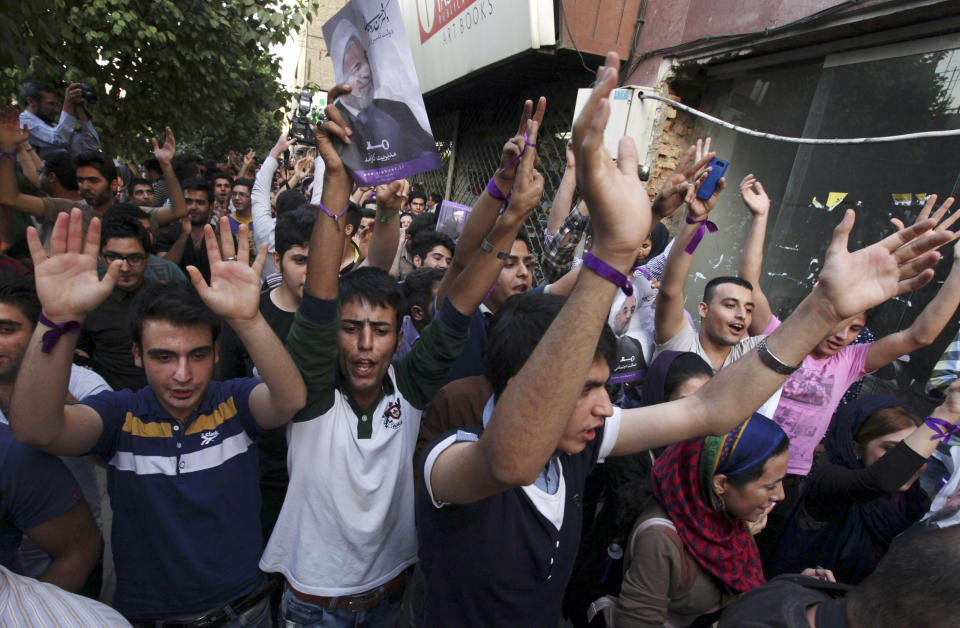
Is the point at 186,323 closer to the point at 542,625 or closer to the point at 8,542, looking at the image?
the point at 8,542

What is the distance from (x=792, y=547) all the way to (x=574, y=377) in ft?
6.04

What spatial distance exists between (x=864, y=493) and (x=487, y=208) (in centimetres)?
168

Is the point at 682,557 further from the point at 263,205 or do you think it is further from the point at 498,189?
the point at 263,205

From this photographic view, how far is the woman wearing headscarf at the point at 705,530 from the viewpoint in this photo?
1.52m

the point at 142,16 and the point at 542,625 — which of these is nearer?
the point at 542,625

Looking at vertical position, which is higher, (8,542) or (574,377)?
(574,377)

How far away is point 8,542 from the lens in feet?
4.35

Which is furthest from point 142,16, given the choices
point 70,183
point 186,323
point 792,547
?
point 792,547

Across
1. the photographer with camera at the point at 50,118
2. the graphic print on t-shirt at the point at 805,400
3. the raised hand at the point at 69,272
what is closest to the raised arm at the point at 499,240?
the raised hand at the point at 69,272

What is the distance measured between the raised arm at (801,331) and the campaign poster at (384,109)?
969mm

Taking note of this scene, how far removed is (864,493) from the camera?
5.98ft

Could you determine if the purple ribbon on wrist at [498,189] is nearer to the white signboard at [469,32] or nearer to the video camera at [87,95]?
the white signboard at [469,32]

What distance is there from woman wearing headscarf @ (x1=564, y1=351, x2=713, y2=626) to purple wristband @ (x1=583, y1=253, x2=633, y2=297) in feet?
3.86

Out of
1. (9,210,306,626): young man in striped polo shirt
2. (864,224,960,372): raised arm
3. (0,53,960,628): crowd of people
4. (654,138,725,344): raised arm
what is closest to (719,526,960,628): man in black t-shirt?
(0,53,960,628): crowd of people
